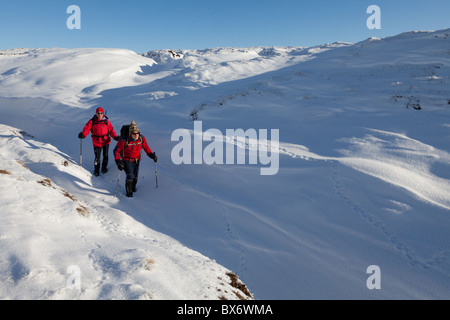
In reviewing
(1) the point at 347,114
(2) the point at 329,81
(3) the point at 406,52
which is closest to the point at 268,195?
(1) the point at 347,114

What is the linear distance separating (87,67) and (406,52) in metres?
24.1

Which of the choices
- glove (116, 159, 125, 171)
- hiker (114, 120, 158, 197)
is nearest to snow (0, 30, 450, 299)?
hiker (114, 120, 158, 197)

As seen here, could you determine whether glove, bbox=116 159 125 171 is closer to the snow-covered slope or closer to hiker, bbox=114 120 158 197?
hiker, bbox=114 120 158 197

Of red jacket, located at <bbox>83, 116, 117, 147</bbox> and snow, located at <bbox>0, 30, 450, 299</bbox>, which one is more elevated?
red jacket, located at <bbox>83, 116, 117, 147</bbox>

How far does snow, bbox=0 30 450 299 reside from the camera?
121 inches

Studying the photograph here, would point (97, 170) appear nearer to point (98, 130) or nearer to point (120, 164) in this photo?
point (98, 130)

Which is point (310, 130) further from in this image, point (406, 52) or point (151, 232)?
point (406, 52)

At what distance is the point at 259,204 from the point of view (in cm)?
612

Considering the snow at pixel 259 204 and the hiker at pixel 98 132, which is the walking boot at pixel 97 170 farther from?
the snow at pixel 259 204

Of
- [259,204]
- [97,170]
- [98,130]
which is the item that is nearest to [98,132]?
[98,130]

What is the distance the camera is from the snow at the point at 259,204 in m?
3.08
